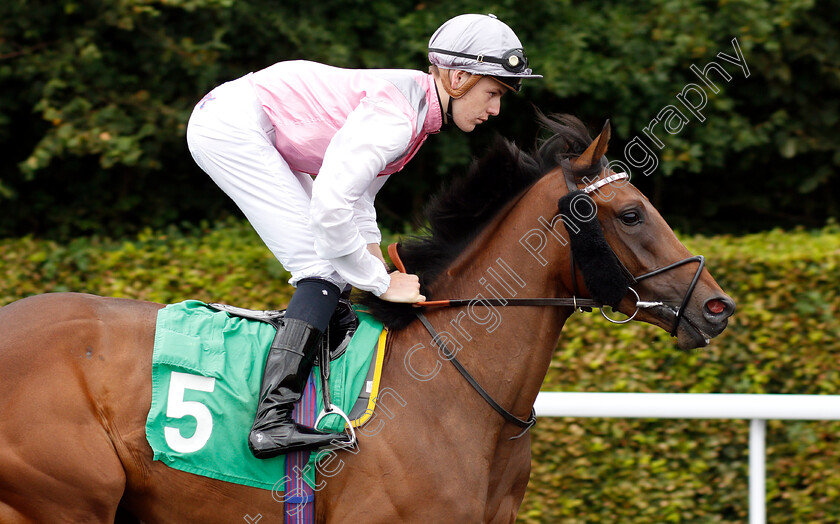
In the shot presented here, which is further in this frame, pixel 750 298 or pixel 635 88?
pixel 635 88

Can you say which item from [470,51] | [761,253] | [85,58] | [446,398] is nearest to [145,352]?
[446,398]

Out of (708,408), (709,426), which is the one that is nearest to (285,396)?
(708,408)

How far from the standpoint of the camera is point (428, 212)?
3.04m

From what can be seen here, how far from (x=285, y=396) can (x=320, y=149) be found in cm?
85

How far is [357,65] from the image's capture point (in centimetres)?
690

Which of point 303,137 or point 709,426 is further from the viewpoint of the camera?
point 709,426

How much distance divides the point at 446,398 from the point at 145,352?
1.00m

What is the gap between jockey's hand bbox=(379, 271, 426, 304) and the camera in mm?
2773

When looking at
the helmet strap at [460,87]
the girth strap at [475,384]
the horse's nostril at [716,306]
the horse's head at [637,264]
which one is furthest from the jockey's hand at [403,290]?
the horse's nostril at [716,306]

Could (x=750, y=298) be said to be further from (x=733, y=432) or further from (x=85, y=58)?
(x=85, y=58)

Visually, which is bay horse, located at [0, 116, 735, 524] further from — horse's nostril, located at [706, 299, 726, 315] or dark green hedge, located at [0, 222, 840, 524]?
dark green hedge, located at [0, 222, 840, 524]

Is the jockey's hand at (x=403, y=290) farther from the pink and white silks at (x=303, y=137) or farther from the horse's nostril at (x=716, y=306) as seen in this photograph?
the horse's nostril at (x=716, y=306)

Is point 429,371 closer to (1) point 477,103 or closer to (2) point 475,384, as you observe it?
(2) point 475,384

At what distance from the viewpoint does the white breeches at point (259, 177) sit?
277 cm
